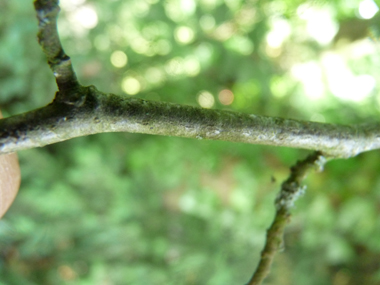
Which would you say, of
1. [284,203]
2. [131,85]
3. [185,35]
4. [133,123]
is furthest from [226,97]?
[133,123]

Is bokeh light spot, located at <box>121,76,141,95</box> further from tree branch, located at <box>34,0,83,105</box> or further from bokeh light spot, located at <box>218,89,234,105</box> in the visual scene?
tree branch, located at <box>34,0,83,105</box>

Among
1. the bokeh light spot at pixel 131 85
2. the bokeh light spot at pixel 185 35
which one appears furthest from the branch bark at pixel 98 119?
the bokeh light spot at pixel 131 85

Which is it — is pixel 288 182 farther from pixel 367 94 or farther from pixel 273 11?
pixel 367 94

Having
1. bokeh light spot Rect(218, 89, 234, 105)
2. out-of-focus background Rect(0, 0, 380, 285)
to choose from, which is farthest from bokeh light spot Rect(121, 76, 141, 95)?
bokeh light spot Rect(218, 89, 234, 105)

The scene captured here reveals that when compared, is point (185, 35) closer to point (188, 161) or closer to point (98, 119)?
point (188, 161)

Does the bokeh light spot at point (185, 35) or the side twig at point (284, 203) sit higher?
the bokeh light spot at point (185, 35)

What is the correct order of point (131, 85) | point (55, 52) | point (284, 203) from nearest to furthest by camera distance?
point (55, 52), point (284, 203), point (131, 85)

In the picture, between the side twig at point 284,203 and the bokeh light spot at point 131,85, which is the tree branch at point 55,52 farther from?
the bokeh light spot at point 131,85
